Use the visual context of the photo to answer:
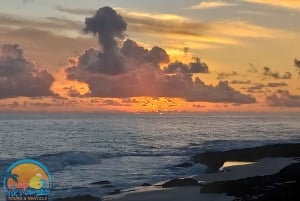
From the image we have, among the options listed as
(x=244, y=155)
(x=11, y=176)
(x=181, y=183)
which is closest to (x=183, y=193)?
(x=181, y=183)

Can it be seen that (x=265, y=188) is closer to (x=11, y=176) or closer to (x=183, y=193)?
(x=183, y=193)

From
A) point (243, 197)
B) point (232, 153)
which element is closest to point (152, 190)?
point (243, 197)

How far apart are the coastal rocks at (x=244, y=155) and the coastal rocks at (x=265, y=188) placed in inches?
764

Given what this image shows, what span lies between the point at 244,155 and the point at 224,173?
54.0ft

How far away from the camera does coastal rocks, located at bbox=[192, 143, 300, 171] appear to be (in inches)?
2388

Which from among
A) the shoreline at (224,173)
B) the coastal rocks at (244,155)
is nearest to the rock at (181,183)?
the shoreline at (224,173)

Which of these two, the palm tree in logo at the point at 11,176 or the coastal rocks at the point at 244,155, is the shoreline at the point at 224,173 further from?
the palm tree in logo at the point at 11,176

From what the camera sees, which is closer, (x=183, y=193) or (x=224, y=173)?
(x=183, y=193)

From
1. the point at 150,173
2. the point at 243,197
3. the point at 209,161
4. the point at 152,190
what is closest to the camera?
the point at 243,197

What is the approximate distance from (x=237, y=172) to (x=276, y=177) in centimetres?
860

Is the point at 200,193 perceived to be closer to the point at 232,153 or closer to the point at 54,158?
the point at 232,153

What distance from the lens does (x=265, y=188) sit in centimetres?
3319

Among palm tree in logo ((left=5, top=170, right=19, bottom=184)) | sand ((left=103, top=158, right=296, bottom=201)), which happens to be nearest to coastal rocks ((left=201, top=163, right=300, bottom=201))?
sand ((left=103, top=158, right=296, bottom=201))

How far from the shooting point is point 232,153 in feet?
208
